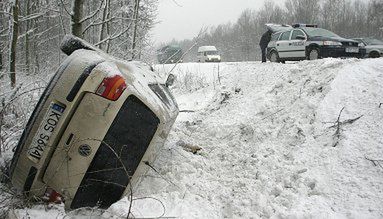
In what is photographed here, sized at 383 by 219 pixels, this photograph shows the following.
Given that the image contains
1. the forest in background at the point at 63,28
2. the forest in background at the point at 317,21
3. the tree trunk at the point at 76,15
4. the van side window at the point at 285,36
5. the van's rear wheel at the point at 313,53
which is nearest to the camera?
the tree trunk at the point at 76,15

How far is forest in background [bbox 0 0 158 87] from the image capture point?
6655mm

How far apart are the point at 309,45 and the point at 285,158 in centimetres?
811

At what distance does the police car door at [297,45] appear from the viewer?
475 inches

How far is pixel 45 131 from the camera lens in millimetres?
3008

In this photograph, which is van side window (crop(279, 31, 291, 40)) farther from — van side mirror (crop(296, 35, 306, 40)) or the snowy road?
the snowy road

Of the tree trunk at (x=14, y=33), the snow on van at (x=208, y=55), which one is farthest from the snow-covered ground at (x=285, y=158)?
the snow on van at (x=208, y=55)

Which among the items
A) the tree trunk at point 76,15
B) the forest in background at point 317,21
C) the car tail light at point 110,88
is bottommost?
the forest in background at point 317,21

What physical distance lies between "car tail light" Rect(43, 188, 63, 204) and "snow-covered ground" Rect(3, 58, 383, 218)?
0.11m

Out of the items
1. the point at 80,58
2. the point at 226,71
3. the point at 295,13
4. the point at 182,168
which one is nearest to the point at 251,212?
the point at 182,168

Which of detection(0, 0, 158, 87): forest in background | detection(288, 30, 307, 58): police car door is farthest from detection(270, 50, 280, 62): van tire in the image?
detection(0, 0, 158, 87): forest in background

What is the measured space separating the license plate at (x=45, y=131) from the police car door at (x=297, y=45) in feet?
34.9

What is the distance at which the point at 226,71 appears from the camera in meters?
12.8

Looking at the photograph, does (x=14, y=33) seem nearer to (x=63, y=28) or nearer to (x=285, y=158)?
(x=63, y=28)

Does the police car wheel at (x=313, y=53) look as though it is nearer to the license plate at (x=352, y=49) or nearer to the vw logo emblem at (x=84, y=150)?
the license plate at (x=352, y=49)
